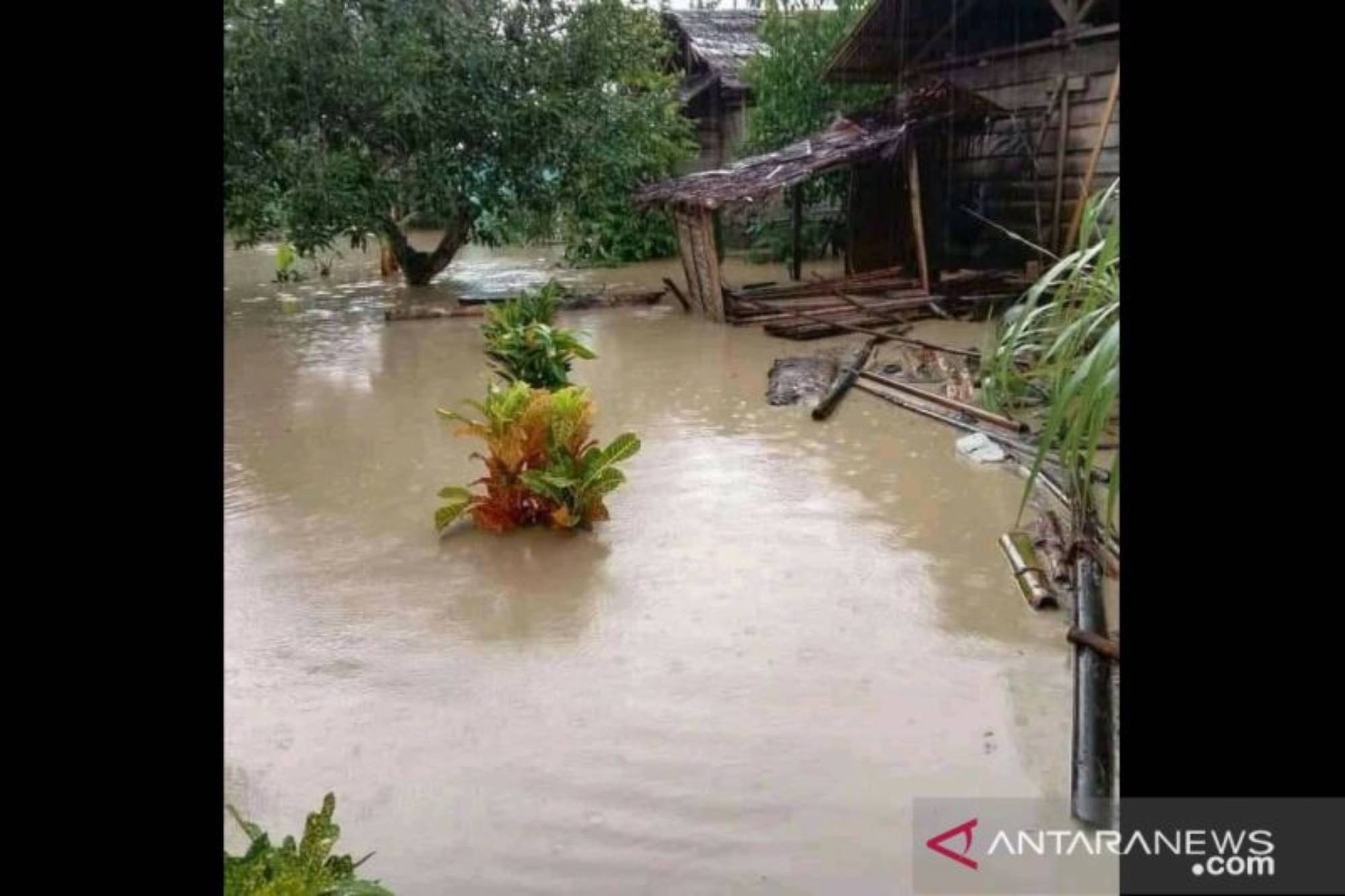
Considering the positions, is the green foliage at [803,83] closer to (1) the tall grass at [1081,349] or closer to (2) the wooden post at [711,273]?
(2) the wooden post at [711,273]

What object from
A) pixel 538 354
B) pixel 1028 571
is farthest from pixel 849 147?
pixel 1028 571

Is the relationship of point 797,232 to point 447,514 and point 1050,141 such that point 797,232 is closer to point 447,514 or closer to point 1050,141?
point 1050,141

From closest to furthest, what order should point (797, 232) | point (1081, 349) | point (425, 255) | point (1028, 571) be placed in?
point (1081, 349)
point (1028, 571)
point (797, 232)
point (425, 255)

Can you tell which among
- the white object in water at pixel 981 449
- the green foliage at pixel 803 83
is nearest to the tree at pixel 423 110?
the green foliage at pixel 803 83

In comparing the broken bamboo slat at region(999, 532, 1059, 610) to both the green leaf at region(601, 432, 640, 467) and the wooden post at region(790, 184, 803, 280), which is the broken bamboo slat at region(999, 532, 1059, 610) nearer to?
the green leaf at region(601, 432, 640, 467)

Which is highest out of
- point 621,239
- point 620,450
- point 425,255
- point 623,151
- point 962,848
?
point 623,151

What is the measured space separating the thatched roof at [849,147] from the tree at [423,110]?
1.34m

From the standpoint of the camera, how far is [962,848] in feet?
9.88

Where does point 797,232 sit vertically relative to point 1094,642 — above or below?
above

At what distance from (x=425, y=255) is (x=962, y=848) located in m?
12.8

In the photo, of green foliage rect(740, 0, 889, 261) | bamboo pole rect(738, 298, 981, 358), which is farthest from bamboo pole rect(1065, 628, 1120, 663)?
green foliage rect(740, 0, 889, 261)
